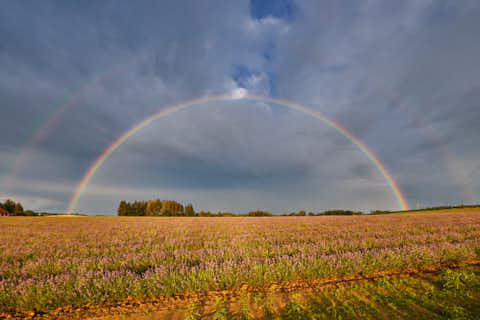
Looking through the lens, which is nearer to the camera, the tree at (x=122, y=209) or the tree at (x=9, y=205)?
the tree at (x=9, y=205)

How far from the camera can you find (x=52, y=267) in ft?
17.6

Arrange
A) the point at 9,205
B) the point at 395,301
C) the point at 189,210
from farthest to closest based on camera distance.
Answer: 1. the point at 189,210
2. the point at 9,205
3. the point at 395,301

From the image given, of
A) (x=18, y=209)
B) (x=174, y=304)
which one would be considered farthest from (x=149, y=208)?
(x=174, y=304)

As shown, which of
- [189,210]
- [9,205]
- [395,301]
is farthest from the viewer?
[189,210]

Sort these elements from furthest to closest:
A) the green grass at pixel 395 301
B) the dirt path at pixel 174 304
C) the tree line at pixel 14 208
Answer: the tree line at pixel 14 208
the dirt path at pixel 174 304
the green grass at pixel 395 301

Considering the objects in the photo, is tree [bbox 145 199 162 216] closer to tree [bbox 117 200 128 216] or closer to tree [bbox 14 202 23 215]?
tree [bbox 117 200 128 216]

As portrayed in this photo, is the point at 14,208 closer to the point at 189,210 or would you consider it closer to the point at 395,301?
the point at 189,210

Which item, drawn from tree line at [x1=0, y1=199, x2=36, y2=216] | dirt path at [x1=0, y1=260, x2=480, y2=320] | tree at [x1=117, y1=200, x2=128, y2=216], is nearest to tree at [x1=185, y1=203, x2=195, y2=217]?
tree at [x1=117, y1=200, x2=128, y2=216]

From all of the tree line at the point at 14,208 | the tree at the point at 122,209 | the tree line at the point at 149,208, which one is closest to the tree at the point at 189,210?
the tree line at the point at 149,208

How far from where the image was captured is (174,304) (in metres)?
3.31

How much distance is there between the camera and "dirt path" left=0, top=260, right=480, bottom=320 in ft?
10.0

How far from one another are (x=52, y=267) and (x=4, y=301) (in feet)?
6.73

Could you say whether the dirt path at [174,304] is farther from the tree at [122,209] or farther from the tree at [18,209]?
the tree at [122,209]

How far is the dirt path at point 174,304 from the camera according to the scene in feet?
10.0
